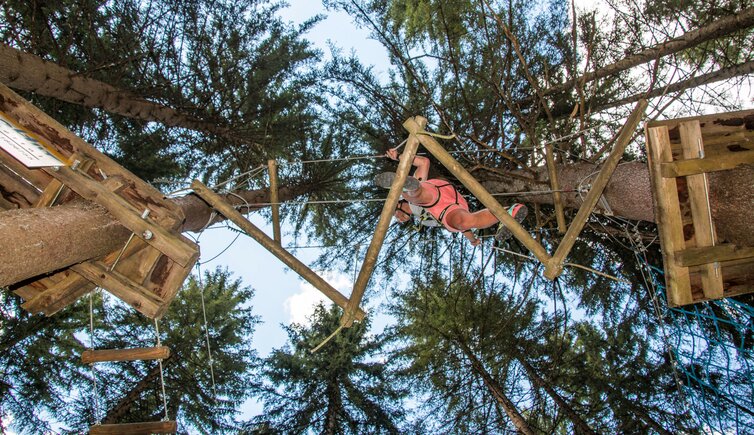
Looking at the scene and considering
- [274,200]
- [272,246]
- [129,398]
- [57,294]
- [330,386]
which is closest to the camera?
[57,294]

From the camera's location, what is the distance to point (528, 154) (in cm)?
625

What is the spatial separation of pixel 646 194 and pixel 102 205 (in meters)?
4.13

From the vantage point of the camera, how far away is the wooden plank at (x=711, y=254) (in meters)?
2.81

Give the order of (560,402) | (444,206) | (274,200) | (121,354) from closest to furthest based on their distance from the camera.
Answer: (121,354)
(274,200)
(444,206)
(560,402)

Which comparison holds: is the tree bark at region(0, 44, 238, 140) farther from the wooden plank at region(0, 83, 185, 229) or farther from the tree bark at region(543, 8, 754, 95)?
the tree bark at region(543, 8, 754, 95)

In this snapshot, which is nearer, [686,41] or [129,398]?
[686,41]

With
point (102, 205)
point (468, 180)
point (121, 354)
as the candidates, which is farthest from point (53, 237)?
point (468, 180)

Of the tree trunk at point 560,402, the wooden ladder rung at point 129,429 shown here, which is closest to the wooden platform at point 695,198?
the tree trunk at point 560,402

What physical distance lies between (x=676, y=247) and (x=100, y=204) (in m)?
3.70

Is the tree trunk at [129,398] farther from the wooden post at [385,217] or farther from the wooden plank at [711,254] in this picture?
the wooden plank at [711,254]

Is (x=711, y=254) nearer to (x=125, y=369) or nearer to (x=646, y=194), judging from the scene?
(x=646, y=194)

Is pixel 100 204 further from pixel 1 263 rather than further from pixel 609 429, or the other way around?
pixel 609 429

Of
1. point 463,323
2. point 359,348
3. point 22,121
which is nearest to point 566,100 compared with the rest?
point 463,323

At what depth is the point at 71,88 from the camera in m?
4.91
